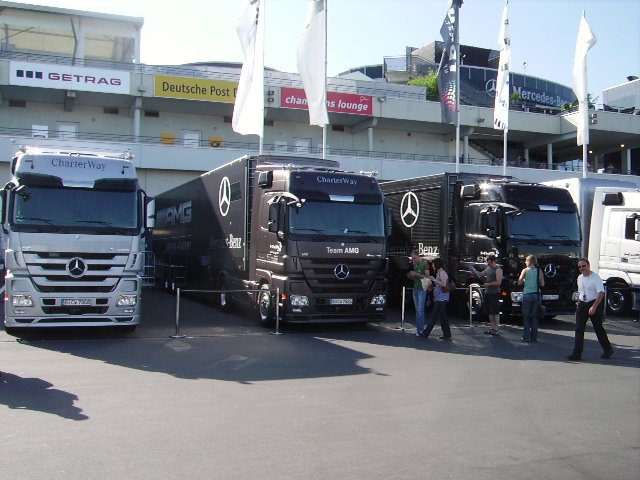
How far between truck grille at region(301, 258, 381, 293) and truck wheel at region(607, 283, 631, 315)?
7.89m

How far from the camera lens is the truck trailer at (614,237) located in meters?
17.4

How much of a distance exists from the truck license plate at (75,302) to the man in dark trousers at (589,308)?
327 inches

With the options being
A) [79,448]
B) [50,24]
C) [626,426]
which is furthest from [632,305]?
[50,24]

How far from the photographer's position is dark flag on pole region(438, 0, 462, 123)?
2416 cm

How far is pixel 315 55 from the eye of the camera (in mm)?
20625

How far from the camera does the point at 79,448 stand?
5.63 meters

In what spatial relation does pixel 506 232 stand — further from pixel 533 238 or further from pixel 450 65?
pixel 450 65

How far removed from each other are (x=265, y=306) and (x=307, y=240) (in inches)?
71.0

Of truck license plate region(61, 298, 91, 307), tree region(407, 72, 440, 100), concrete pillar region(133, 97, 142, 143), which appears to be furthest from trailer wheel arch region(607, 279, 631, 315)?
tree region(407, 72, 440, 100)

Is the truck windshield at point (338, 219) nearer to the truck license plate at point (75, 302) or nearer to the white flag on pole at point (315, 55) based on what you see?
the truck license plate at point (75, 302)

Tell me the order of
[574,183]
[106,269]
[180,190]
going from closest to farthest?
1. [106,269]
2. [574,183]
3. [180,190]

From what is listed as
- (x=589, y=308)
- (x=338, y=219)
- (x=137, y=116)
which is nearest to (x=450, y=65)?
(x=338, y=219)

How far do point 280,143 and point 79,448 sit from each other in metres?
36.1

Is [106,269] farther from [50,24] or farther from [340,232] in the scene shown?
[50,24]
